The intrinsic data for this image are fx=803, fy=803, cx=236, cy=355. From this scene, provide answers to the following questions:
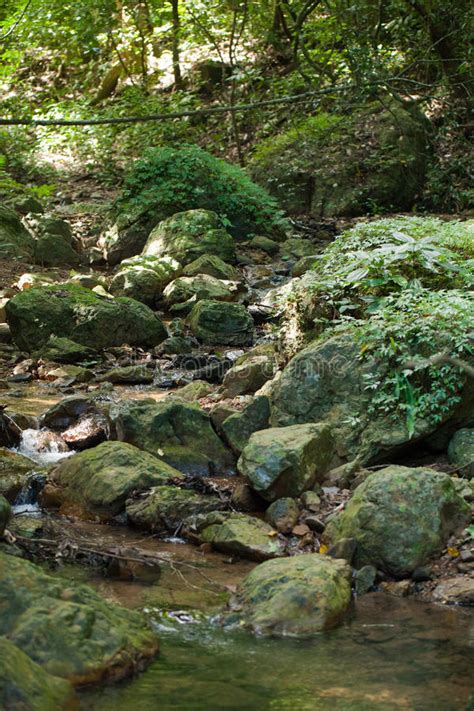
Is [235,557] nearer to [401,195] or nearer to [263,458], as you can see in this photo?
[263,458]

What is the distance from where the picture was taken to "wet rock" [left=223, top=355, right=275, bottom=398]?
7.28 meters

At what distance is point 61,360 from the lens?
9.22 m

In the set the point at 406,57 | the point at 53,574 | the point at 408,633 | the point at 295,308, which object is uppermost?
the point at 406,57

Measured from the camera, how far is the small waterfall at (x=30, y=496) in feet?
18.1

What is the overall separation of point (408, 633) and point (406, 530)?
760 millimetres

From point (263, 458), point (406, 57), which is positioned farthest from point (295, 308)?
point (406, 57)

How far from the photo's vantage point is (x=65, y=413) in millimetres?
6934

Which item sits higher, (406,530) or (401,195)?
(401,195)

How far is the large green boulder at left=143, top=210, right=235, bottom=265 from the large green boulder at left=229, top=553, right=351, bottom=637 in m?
8.58

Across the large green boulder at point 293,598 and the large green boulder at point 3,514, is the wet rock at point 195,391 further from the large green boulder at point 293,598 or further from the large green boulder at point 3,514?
the large green boulder at point 293,598

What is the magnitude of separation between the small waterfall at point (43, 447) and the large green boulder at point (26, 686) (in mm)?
3495

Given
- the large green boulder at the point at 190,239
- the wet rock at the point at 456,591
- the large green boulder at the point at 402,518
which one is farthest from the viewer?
the large green boulder at the point at 190,239

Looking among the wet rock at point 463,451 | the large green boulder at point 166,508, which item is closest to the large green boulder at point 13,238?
the large green boulder at point 166,508

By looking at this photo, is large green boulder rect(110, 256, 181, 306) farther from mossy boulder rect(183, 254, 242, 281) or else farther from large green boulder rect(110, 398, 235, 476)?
large green boulder rect(110, 398, 235, 476)
